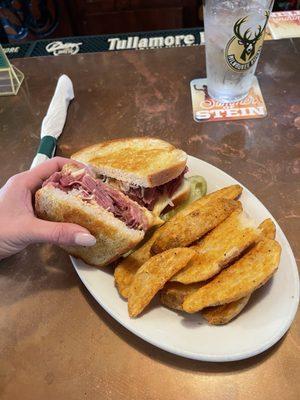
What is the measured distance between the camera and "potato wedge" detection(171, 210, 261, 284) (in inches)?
39.2

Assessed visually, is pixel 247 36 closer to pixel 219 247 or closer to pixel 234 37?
pixel 234 37

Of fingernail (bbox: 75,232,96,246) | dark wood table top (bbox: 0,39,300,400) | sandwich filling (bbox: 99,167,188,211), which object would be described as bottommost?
dark wood table top (bbox: 0,39,300,400)

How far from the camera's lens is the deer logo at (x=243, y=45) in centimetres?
158

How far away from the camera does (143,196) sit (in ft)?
4.38

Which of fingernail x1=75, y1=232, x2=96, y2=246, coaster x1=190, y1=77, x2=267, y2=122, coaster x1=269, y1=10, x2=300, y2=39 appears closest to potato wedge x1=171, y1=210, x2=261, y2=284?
fingernail x1=75, y1=232, x2=96, y2=246

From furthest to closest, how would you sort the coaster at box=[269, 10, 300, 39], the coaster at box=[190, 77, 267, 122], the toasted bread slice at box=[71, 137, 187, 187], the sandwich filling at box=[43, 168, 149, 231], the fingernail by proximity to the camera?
the coaster at box=[269, 10, 300, 39] < the coaster at box=[190, 77, 267, 122] < the toasted bread slice at box=[71, 137, 187, 187] < the sandwich filling at box=[43, 168, 149, 231] < the fingernail

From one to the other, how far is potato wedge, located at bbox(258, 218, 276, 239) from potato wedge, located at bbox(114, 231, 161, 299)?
319mm

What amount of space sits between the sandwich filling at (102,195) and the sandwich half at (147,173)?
0.26 ft

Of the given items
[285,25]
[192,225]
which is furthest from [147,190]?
[285,25]

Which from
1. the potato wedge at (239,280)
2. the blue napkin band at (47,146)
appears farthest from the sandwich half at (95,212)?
the blue napkin band at (47,146)

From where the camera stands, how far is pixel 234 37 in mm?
1593

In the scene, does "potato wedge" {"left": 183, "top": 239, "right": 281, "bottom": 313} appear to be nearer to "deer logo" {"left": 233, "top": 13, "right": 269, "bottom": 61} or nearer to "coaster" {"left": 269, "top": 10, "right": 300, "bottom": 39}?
"deer logo" {"left": 233, "top": 13, "right": 269, "bottom": 61}

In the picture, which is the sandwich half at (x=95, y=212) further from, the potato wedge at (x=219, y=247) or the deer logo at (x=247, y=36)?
the deer logo at (x=247, y=36)

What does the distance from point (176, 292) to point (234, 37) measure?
1.11 metres
